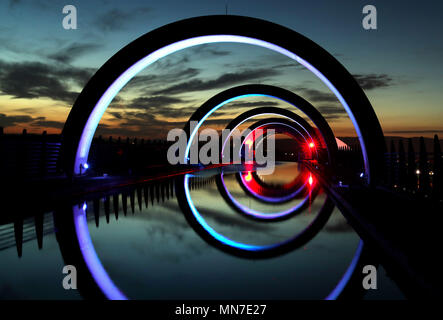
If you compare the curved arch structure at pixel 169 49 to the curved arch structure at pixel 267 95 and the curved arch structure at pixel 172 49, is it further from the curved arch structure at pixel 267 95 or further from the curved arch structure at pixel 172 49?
the curved arch structure at pixel 267 95

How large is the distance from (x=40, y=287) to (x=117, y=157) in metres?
20.7

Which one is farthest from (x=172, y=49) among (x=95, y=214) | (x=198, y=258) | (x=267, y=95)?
(x=267, y=95)

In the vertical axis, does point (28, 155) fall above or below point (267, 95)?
below

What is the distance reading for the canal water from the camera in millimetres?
3721

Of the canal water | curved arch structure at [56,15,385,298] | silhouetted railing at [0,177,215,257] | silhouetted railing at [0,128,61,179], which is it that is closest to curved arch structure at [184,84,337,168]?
curved arch structure at [56,15,385,298]

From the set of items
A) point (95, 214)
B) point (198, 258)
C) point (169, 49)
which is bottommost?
point (198, 258)

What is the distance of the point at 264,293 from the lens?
3641 mm

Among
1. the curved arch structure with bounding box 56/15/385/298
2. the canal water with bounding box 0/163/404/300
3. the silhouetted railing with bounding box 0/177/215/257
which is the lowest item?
the canal water with bounding box 0/163/404/300

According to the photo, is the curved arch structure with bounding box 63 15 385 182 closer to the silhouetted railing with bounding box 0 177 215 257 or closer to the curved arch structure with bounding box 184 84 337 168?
the silhouetted railing with bounding box 0 177 215 257

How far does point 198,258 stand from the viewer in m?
4.97

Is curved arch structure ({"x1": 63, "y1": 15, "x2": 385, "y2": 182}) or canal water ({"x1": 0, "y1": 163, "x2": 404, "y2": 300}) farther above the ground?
curved arch structure ({"x1": 63, "y1": 15, "x2": 385, "y2": 182})

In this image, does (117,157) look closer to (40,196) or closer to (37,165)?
(37,165)

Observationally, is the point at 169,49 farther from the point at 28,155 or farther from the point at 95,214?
the point at 95,214

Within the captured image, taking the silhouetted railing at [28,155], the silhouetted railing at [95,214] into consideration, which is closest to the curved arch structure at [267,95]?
the silhouetted railing at [28,155]
